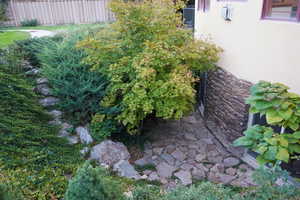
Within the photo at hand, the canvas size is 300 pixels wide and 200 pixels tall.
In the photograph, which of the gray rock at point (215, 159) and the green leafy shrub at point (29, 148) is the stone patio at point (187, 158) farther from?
the green leafy shrub at point (29, 148)

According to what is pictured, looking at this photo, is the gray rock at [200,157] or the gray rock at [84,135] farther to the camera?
the gray rock at [200,157]

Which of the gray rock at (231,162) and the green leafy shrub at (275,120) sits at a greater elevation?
the green leafy shrub at (275,120)

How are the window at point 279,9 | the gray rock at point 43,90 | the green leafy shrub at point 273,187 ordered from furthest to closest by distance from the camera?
1. the gray rock at point 43,90
2. the window at point 279,9
3. the green leafy shrub at point 273,187

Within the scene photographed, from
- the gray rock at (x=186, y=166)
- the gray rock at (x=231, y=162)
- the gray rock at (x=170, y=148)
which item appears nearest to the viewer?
the gray rock at (x=186, y=166)

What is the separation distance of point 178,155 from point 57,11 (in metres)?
11.7

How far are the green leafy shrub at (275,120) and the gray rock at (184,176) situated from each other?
2.22 meters

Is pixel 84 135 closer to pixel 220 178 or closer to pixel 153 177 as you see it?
pixel 153 177

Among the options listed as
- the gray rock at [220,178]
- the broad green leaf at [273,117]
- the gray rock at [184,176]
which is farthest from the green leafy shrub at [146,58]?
the broad green leaf at [273,117]

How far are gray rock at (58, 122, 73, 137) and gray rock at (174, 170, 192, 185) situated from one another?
7.82 ft

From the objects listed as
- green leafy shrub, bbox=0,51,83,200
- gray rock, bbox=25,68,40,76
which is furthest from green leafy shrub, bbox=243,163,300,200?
gray rock, bbox=25,68,40,76

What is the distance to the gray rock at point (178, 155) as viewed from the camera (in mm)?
5160

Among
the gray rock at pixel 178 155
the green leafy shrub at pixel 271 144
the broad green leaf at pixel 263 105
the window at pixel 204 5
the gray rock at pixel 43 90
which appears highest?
the window at pixel 204 5

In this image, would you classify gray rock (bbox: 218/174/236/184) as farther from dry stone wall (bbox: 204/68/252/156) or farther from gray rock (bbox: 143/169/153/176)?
gray rock (bbox: 143/169/153/176)

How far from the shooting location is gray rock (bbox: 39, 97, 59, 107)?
526cm
